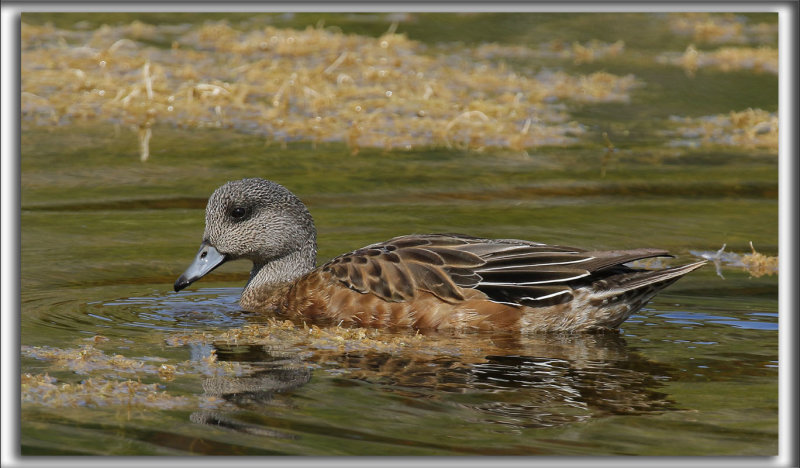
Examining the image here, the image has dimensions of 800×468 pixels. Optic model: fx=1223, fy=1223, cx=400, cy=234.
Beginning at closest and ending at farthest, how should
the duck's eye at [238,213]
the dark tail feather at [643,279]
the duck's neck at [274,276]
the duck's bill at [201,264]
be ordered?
the dark tail feather at [643,279] → the duck's bill at [201,264] → the duck's neck at [274,276] → the duck's eye at [238,213]

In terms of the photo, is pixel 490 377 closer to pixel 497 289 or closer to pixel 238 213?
pixel 497 289

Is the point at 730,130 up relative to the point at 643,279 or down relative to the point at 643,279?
up

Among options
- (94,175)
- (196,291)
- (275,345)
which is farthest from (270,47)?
(275,345)

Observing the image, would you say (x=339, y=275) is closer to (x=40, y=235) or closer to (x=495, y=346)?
(x=495, y=346)

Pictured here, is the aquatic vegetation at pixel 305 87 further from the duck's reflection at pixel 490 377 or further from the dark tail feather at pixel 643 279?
the duck's reflection at pixel 490 377

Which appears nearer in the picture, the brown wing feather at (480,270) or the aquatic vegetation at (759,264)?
the brown wing feather at (480,270)

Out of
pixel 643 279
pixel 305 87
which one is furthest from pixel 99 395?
pixel 305 87

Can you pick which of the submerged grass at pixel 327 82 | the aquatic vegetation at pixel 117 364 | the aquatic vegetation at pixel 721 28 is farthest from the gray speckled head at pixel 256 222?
the aquatic vegetation at pixel 721 28

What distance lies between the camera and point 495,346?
23.7 ft

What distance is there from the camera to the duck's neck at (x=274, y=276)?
831cm

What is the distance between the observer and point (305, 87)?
13.9 m

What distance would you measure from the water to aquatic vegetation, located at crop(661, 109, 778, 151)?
0.91 feet

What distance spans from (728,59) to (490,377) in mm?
10862

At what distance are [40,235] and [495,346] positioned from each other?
4.04 m
